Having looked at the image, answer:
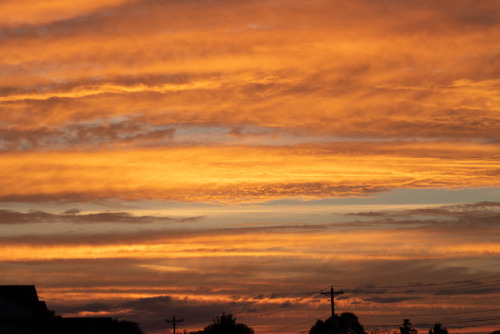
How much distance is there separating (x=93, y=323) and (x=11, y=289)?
137 feet

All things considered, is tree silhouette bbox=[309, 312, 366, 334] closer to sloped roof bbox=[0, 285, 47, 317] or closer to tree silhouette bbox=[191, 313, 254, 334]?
tree silhouette bbox=[191, 313, 254, 334]

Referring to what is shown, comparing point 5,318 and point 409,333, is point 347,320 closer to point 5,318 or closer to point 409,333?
point 409,333

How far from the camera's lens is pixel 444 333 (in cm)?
18262

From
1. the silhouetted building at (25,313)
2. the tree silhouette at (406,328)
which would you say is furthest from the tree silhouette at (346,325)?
the silhouetted building at (25,313)

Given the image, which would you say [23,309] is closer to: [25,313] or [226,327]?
[25,313]

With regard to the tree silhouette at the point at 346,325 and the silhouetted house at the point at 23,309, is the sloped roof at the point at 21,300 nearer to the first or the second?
the silhouetted house at the point at 23,309

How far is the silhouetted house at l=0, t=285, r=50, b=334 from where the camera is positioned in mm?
72625

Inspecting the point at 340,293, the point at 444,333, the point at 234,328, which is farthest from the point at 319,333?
the point at 340,293

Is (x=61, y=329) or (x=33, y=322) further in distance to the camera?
(x=61, y=329)

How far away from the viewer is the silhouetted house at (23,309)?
238ft

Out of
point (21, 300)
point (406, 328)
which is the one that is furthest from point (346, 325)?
point (21, 300)

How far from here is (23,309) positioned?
7950 centimetres

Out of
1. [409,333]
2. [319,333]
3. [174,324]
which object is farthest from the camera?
[319,333]

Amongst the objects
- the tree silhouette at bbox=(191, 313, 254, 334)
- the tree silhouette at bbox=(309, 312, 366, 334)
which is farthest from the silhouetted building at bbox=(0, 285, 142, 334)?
the tree silhouette at bbox=(309, 312, 366, 334)
